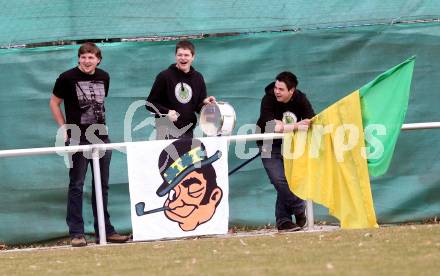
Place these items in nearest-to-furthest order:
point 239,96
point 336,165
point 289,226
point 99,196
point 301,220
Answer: point 99,196 < point 336,165 < point 289,226 < point 301,220 < point 239,96

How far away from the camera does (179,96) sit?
31.3 feet

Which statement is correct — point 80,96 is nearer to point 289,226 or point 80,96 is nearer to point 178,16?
point 178,16

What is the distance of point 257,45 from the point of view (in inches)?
404

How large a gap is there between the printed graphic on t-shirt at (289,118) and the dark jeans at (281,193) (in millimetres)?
307

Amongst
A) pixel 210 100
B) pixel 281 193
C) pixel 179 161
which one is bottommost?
pixel 281 193

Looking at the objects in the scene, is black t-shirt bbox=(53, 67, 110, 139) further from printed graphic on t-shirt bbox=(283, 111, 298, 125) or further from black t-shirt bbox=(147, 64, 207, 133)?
printed graphic on t-shirt bbox=(283, 111, 298, 125)

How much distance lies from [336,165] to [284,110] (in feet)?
2.38

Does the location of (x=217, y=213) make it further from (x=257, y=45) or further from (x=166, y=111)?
(x=257, y=45)

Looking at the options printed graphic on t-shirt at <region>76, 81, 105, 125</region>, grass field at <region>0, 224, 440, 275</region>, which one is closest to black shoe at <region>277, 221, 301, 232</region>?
grass field at <region>0, 224, 440, 275</region>

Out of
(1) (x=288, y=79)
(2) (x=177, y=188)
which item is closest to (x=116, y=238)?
(2) (x=177, y=188)

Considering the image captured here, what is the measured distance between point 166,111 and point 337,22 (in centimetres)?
201

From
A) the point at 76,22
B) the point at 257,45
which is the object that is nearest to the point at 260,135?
the point at 257,45

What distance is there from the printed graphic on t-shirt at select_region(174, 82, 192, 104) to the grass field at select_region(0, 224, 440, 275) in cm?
125

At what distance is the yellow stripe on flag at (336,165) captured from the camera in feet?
30.0
